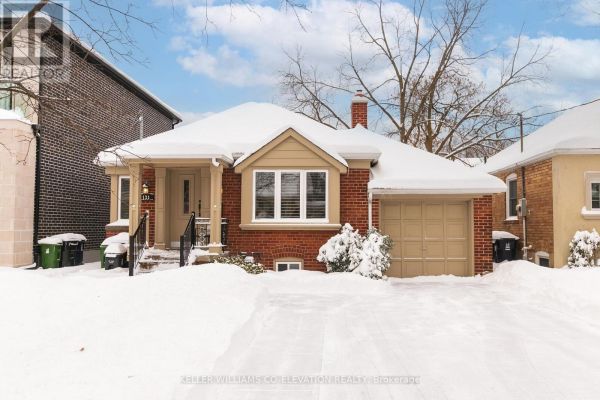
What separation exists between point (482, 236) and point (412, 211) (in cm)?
215

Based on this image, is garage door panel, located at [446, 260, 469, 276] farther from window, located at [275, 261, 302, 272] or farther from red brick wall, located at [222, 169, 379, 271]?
window, located at [275, 261, 302, 272]

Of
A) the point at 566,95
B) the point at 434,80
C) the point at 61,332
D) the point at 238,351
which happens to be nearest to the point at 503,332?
the point at 238,351

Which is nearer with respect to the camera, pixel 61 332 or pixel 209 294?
pixel 61 332

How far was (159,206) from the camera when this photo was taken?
13.4 m

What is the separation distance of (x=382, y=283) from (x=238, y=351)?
604cm

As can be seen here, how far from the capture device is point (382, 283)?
11.1 m

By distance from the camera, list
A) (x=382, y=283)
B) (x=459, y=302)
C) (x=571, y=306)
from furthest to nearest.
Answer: (x=382, y=283)
(x=459, y=302)
(x=571, y=306)

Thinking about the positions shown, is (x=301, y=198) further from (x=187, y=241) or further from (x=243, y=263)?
(x=187, y=241)

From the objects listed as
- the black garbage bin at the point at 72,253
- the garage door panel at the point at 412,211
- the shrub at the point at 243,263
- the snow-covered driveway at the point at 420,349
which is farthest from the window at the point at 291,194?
the black garbage bin at the point at 72,253

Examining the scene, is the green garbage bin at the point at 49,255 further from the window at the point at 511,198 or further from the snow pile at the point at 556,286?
the window at the point at 511,198

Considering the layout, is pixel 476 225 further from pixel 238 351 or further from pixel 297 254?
pixel 238 351

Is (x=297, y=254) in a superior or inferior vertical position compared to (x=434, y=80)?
inferior

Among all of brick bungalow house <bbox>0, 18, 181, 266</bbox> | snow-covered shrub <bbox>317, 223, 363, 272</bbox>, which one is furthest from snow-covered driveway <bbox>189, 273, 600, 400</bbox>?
brick bungalow house <bbox>0, 18, 181, 266</bbox>

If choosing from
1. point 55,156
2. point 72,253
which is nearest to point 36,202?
point 55,156
